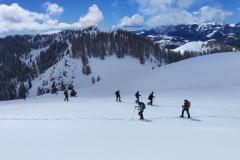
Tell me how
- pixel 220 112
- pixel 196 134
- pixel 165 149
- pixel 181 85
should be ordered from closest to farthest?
pixel 165 149 → pixel 196 134 → pixel 220 112 → pixel 181 85

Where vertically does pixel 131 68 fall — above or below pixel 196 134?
above

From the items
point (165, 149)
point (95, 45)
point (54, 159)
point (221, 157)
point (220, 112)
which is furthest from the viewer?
point (95, 45)

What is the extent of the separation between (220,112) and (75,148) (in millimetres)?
22478

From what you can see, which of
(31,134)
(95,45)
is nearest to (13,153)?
(31,134)

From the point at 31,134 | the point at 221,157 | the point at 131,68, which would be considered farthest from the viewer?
the point at 131,68

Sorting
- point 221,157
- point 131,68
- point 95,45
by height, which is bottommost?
point 221,157

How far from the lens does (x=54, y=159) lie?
45.1 ft

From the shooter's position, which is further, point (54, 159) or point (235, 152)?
point (235, 152)

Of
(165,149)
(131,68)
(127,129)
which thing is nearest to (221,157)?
(165,149)

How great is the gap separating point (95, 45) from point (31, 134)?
578ft

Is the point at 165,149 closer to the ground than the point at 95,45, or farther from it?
closer to the ground

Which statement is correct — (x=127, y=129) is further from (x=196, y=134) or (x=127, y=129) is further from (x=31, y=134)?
(x=31, y=134)

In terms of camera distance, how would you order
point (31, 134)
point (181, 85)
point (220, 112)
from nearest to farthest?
point (31, 134), point (220, 112), point (181, 85)

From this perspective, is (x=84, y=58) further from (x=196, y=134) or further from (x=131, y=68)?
(x=196, y=134)
